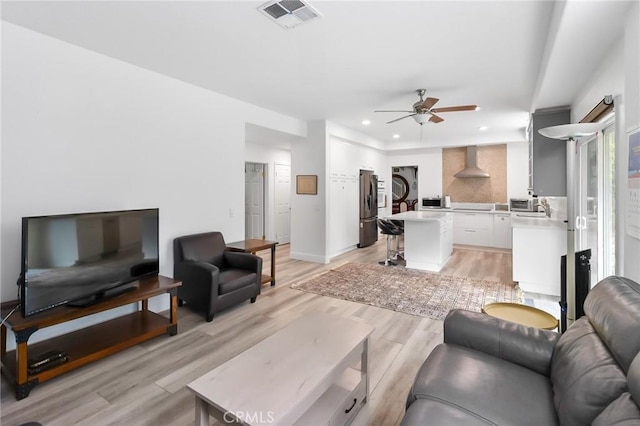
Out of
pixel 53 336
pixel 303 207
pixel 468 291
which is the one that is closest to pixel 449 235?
pixel 468 291

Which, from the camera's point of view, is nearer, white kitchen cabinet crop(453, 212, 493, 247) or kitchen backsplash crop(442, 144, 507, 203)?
white kitchen cabinet crop(453, 212, 493, 247)

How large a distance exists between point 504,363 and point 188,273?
3.03 metres

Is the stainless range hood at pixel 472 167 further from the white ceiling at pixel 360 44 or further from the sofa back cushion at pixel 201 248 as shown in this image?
the sofa back cushion at pixel 201 248

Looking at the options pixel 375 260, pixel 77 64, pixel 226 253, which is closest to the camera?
pixel 77 64

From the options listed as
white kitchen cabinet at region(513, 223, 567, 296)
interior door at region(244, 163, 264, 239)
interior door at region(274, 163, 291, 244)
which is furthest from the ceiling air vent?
interior door at region(274, 163, 291, 244)

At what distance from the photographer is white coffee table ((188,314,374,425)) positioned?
1.29 metres

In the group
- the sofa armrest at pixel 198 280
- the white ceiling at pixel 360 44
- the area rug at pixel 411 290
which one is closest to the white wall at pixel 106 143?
the white ceiling at pixel 360 44

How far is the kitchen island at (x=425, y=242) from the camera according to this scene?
5.11 m

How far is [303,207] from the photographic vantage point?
19.7 feet

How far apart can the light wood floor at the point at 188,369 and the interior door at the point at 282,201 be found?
373 centimetres

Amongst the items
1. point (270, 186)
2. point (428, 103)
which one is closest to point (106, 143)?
point (428, 103)

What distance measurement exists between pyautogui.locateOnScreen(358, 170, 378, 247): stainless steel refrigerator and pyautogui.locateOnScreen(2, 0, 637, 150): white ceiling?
300 centimetres

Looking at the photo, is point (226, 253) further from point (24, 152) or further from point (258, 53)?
point (258, 53)

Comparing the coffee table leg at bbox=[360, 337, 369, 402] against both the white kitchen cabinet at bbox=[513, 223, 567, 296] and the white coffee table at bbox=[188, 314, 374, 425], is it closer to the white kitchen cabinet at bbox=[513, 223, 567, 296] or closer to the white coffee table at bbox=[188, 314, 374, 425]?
the white coffee table at bbox=[188, 314, 374, 425]
